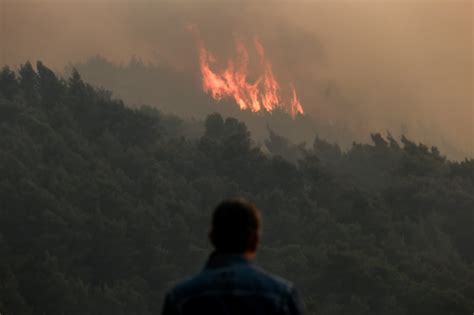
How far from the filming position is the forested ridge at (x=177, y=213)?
36781 mm

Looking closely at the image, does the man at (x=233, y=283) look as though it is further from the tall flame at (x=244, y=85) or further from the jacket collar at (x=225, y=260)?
the tall flame at (x=244, y=85)

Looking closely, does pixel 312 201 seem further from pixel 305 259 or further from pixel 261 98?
pixel 261 98

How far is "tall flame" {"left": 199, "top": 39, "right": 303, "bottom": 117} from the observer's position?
3691 inches

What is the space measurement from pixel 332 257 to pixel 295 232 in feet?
15.5

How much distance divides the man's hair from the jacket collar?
Answer: 2cm

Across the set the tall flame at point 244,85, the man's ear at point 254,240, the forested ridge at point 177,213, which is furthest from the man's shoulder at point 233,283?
the tall flame at point 244,85

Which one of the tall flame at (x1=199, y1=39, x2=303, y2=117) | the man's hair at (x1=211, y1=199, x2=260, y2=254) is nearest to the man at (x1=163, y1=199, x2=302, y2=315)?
the man's hair at (x1=211, y1=199, x2=260, y2=254)

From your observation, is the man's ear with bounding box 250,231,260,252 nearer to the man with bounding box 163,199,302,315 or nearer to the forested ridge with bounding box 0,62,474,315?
the man with bounding box 163,199,302,315

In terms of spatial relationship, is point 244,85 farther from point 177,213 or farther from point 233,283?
point 233,283

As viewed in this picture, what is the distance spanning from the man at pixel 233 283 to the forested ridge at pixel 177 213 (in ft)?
97.8

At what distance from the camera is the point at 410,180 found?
50031mm

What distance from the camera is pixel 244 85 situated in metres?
93.7

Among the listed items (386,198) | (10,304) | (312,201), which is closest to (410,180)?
(386,198)

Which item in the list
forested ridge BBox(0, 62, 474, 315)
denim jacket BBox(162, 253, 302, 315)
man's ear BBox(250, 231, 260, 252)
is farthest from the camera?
forested ridge BBox(0, 62, 474, 315)
